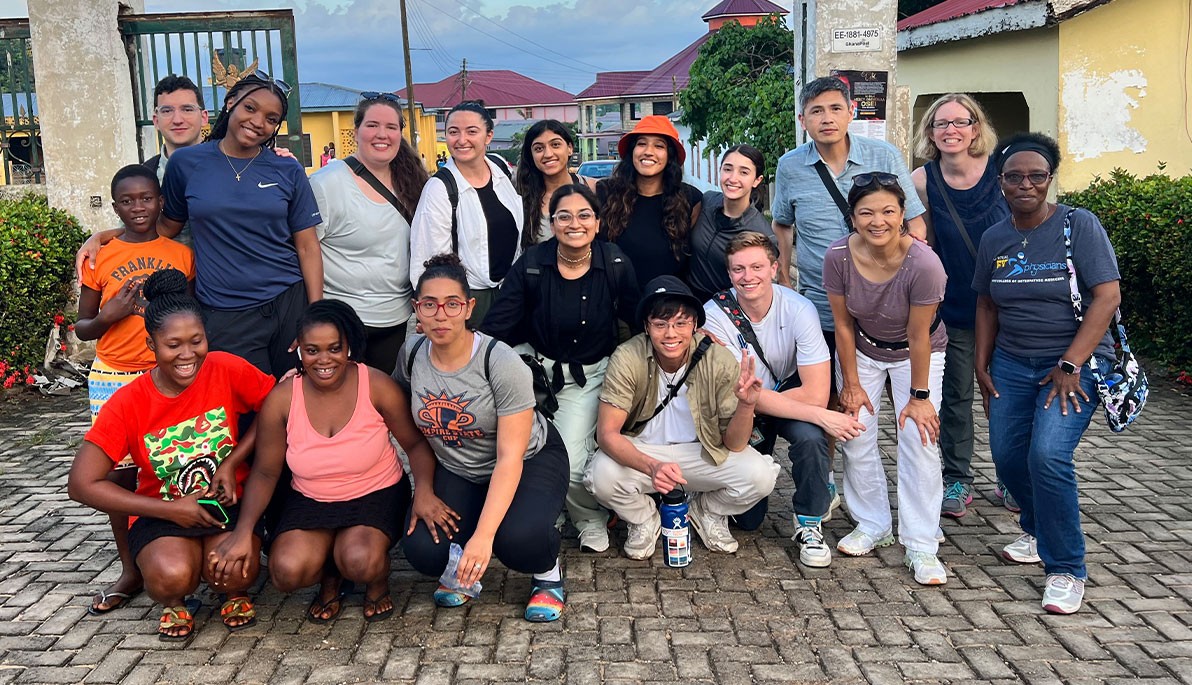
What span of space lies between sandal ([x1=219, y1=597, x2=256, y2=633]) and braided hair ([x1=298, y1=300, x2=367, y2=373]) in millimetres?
981

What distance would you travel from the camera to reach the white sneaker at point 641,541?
496cm

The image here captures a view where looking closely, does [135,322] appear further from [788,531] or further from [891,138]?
[891,138]

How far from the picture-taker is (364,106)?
528cm

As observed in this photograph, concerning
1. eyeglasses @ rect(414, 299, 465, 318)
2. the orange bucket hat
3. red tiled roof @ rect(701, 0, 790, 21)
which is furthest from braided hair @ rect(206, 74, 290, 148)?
red tiled roof @ rect(701, 0, 790, 21)

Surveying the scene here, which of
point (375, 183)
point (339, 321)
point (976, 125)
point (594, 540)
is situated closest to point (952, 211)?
point (976, 125)

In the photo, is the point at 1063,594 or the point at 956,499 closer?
the point at 1063,594

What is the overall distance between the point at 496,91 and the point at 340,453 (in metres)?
70.9

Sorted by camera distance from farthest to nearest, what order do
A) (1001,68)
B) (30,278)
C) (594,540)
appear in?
(1001,68), (30,278), (594,540)

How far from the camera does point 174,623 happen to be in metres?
4.18

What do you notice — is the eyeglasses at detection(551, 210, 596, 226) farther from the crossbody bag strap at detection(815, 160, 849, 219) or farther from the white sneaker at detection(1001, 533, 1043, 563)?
the white sneaker at detection(1001, 533, 1043, 563)

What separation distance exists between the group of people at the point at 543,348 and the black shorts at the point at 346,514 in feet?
0.06

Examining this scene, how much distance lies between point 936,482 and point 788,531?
87 cm

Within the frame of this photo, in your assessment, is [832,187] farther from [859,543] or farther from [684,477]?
[859,543]

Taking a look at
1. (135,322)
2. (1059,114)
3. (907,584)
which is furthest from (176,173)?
(1059,114)
